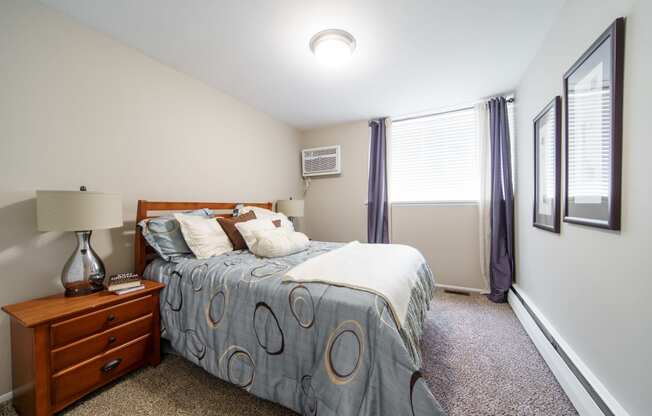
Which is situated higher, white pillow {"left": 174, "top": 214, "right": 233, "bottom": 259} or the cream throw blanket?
white pillow {"left": 174, "top": 214, "right": 233, "bottom": 259}

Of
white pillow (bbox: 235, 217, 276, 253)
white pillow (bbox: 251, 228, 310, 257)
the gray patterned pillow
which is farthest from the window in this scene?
the gray patterned pillow

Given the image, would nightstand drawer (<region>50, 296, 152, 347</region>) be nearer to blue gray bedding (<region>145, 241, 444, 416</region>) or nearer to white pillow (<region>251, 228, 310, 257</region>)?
blue gray bedding (<region>145, 241, 444, 416</region>)

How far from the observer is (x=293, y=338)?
3.82 feet

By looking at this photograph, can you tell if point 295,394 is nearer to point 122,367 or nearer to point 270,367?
point 270,367

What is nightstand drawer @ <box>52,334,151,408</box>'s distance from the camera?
3.99ft

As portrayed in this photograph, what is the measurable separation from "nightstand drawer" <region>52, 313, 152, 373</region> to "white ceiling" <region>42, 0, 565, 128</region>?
2073 mm

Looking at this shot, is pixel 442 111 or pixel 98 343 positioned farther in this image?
pixel 442 111

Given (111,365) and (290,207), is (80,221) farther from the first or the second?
(290,207)

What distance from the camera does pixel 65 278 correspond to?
1.44m

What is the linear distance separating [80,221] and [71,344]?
662mm

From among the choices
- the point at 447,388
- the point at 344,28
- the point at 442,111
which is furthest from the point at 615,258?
the point at 442,111

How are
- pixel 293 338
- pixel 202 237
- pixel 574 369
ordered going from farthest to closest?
pixel 202 237, pixel 574 369, pixel 293 338

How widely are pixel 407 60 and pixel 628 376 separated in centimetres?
242

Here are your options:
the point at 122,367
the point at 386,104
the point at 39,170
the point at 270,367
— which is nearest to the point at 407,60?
the point at 386,104
